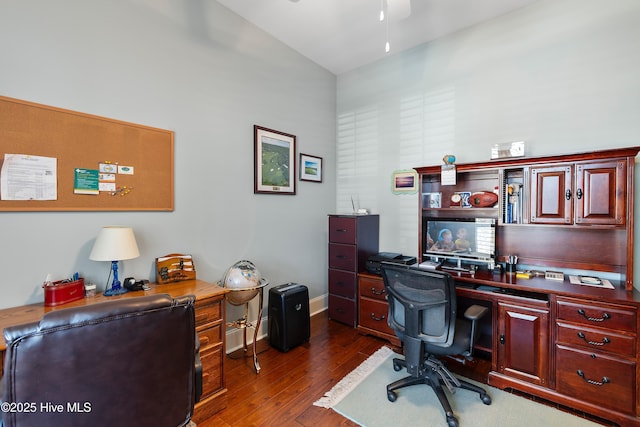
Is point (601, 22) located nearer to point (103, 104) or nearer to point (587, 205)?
point (587, 205)

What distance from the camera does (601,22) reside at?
2.36m

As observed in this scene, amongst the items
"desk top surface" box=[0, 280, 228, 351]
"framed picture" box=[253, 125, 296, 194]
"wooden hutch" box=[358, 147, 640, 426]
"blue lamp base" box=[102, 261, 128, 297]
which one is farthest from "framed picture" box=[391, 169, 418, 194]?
"blue lamp base" box=[102, 261, 128, 297]

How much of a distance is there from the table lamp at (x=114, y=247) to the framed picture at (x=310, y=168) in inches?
81.6

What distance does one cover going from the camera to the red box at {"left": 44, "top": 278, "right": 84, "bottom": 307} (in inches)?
66.2

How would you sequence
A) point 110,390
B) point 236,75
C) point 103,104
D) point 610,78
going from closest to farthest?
1. point 110,390
2. point 103,104
3. point 610,78
4. point 236,75

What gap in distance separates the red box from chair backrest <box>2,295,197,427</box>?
109cm

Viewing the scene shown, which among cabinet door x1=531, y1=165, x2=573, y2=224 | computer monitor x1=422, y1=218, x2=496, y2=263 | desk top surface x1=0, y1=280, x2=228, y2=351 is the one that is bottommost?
desk top surface x1=0, y1=280, x2=228, y2=351

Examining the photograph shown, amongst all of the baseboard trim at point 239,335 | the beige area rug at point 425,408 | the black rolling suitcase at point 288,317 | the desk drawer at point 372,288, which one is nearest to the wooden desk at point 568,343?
the beige area rug at point 425,408

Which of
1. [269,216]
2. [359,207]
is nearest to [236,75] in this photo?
[269,216]

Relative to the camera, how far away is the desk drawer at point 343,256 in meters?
3.33

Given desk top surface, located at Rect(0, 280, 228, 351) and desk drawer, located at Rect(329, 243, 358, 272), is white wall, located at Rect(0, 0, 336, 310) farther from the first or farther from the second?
desk drawer, located at Rect(329, 243, 358, 272)

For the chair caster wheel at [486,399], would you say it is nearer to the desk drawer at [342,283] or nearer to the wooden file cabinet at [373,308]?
the wooden file cabinet at [373,308]

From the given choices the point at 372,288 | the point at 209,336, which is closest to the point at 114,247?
the point at 209,336

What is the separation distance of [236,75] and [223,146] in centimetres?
76
